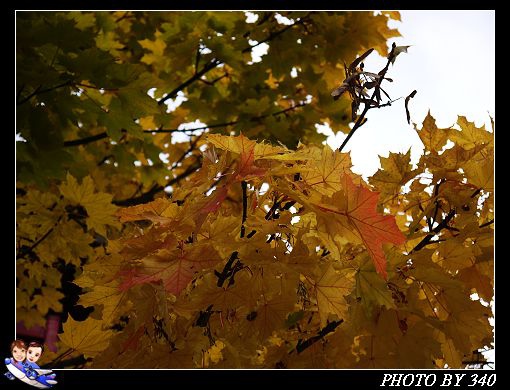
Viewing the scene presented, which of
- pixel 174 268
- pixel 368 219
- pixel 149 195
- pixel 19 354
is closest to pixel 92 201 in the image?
pixel 19 354

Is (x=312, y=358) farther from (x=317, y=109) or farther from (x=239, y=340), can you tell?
(x=317, y=109)

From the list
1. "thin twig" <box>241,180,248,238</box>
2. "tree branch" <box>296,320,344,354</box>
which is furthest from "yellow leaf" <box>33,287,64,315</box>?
"thin twig" <box>241,180,248,238</box>

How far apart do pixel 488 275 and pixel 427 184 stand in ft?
0.93

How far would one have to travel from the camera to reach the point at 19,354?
129 cm

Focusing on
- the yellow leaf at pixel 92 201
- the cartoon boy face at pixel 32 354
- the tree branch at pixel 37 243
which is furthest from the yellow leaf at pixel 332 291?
the tree branch at pixel 37 243

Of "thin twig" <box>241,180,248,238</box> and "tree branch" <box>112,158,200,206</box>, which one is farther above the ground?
"tree branch" <box>112,158,200,206</box>

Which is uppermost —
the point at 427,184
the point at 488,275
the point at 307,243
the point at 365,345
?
the point at 427,184

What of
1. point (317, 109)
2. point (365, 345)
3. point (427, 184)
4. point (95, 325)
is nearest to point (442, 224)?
point (427, 184)

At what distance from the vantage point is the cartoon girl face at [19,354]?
4.23 feet

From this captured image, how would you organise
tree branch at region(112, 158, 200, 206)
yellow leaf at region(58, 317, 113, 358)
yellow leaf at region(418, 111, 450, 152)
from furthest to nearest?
Answer: 1. tree branch at region(112, 158, 200, 206)
2. yellow leaf at region(418, 111, 450, 152)
3. yellow leaf at region(58, 317, 113, 358)

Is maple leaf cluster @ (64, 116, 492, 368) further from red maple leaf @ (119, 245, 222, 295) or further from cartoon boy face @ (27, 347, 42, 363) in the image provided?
cartoon boy face @ (27, 347, 42, 363)

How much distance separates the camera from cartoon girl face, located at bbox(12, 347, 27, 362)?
129 cm

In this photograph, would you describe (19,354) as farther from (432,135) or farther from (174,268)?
(432,135)
